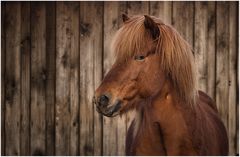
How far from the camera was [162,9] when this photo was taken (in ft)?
12.6

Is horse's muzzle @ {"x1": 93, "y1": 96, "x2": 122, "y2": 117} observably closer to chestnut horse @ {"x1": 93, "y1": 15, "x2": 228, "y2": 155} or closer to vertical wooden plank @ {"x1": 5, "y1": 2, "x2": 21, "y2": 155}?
chestnut horse @ {"x1": 93, "y1": 15, "x2": 228, "y2": 155}

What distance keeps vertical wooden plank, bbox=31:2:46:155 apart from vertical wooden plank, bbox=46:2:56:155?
0.03 m

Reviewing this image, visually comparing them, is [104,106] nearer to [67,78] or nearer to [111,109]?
[111,109]

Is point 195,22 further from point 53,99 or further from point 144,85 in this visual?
point 144,85

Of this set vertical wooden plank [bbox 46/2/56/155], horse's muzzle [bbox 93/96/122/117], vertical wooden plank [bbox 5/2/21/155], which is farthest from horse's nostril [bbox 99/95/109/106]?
vertical wooden plank [bbox 5/2/21/155]

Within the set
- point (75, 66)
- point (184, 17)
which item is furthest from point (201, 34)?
point (75, 66)

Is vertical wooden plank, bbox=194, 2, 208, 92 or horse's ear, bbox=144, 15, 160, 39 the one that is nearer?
horse's ear, bbox=144, 15, 160, 39

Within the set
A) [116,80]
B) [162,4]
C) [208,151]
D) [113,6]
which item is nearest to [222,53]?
[162,4]

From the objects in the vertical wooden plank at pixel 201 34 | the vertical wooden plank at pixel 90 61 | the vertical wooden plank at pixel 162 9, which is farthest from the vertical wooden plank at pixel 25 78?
the vertical wooden plank at pixel 201 34

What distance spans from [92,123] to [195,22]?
3.96 ft

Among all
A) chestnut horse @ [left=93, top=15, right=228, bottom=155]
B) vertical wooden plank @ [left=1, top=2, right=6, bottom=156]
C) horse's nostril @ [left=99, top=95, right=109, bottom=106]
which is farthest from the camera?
vertical wooden plank @ [left=1, top=2, right=6, bottom=156]

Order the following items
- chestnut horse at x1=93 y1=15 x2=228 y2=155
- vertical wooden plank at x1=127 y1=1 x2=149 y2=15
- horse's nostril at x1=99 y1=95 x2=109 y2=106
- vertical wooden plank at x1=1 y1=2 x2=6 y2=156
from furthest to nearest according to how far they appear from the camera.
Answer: vertical wooden plank at x1=1 y1=2 x2=6 y2=156 → vertical wooden plank at x1=127 y1=1 x2=149 y2=15 → chestnut horse at x1=93 y1=15 x2=228 y2=155 → horse's nostril at x1=99 y1=95 x2=109 y2=106

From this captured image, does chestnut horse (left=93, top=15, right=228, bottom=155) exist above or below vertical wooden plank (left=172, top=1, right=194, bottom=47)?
below

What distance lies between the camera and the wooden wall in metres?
3.88
